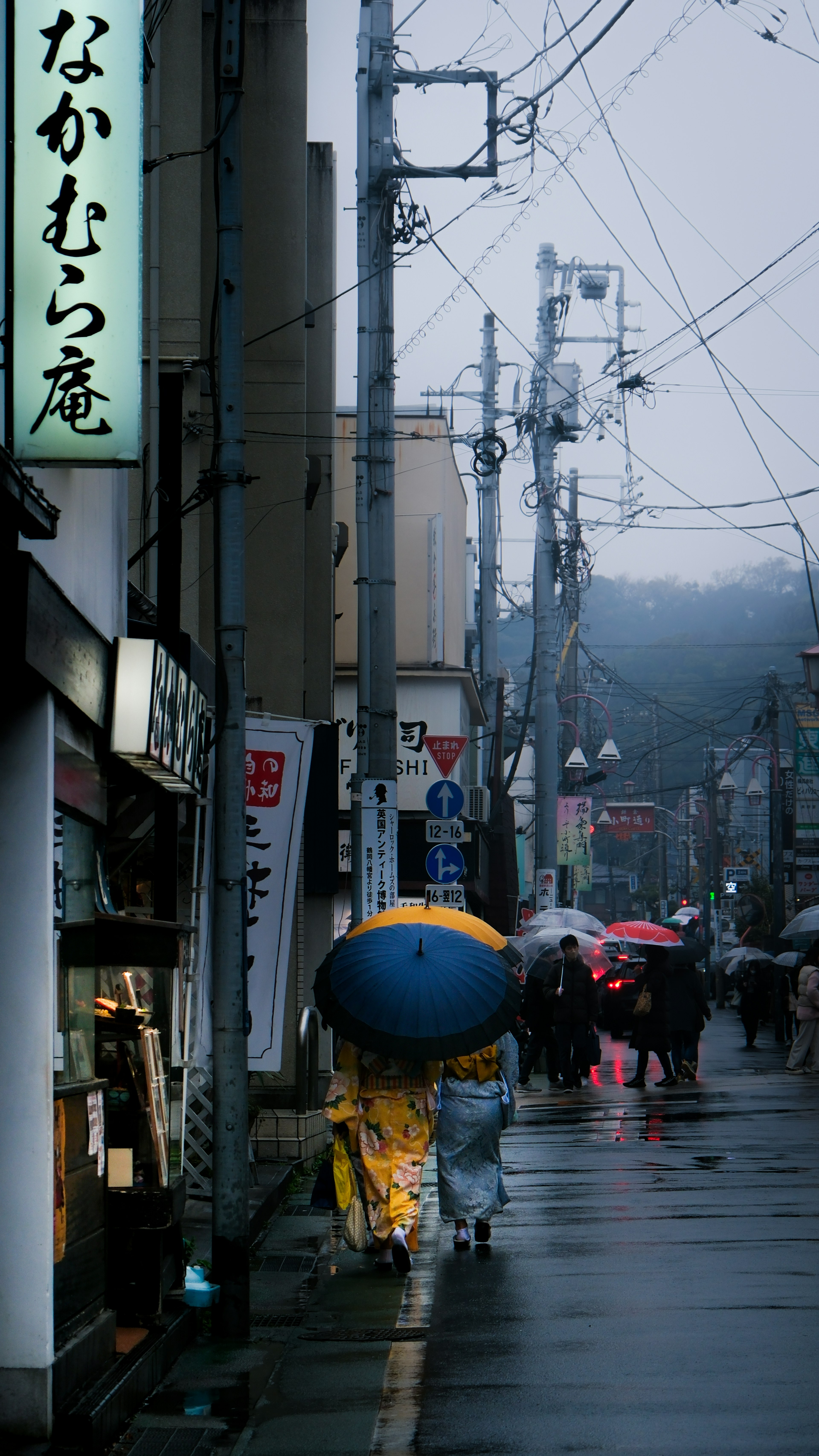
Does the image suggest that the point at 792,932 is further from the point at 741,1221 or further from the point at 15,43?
the point at 15,43

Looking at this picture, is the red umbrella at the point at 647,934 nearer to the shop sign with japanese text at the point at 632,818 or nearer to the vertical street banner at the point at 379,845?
the vertical street banner at the point at 379,845

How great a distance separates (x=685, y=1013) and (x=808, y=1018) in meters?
2.29

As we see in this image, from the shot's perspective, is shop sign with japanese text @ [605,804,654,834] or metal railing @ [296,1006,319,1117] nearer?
metal railing @ [296,1006,319,1117]

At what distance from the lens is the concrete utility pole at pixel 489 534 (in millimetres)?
31297

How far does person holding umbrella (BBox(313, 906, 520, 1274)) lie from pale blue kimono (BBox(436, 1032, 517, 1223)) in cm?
31

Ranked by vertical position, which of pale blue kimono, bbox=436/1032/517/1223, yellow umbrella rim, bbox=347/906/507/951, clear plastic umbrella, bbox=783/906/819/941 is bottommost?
pale blue kimono, bbox=436/1032/517/1223

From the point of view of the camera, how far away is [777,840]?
43625 mm

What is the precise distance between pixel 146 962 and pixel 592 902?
414ft

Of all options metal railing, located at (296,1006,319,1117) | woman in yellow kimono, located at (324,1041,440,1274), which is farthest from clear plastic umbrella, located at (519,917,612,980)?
woman in yellow kimono, located at (324,1041,440,1274)

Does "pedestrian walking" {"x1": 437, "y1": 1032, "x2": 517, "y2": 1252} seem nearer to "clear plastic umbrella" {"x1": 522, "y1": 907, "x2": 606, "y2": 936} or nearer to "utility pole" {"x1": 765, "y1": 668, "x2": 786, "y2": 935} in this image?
"clear plastic umbrella" {"x1": 522, "y1": 907, "x2": 606, "y2": 936}

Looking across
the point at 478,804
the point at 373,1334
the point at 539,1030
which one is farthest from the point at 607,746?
the point at 373,1334

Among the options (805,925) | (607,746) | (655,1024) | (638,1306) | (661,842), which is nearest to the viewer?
(638,1306)

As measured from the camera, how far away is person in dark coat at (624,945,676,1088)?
21.3 m

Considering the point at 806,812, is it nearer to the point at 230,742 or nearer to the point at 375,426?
the point at 375,426
